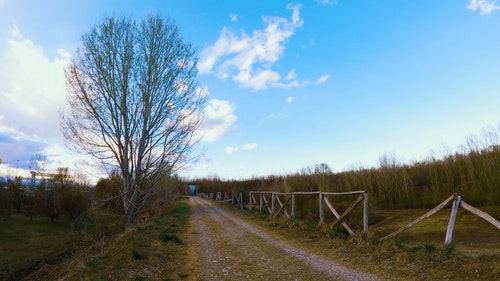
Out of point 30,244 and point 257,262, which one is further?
point 30,244

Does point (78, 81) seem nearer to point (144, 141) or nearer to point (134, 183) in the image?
point (144, 141)

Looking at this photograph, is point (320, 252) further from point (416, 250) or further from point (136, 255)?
point (136, 255)

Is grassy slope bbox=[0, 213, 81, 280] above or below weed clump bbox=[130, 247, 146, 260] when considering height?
below

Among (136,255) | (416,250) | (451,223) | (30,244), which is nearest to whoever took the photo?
(451,223)

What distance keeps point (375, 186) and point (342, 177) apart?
8.95ft

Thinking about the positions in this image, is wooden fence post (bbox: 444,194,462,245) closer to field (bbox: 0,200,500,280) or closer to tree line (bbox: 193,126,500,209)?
field (bbox: 0,200,500,280)

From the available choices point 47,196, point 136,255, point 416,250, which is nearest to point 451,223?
point 416,250

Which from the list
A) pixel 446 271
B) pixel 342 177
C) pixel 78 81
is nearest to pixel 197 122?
pixel 78 81

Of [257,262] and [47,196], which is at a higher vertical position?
[47,196]

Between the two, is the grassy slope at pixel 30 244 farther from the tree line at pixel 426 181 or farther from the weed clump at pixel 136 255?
the tree line at pixel 426 181

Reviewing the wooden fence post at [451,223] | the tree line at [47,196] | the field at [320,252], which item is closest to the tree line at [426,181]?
the field at [320,252]

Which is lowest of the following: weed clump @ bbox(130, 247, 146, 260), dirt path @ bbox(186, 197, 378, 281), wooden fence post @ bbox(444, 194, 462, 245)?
dirt path @ bbox(186, 197, 378, 281)

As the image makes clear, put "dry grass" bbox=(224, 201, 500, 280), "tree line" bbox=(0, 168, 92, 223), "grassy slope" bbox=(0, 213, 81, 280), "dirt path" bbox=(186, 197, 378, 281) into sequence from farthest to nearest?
1. "tree line" bbox=(0, 168, 92, 223)
2. "grassy slope" bbox=(0, 213, 81, 280)
3. "dirt path" bbox=(186, 197, 378, 281)
4. "dry grass" bbox=(224, 201, 500, 280)

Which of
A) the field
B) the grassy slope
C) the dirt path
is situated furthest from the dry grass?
the grassy slope
